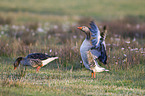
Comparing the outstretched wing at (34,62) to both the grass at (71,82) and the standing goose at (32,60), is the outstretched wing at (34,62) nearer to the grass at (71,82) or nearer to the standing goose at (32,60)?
the standing goose at (32,60)

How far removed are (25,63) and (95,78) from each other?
2390 mm

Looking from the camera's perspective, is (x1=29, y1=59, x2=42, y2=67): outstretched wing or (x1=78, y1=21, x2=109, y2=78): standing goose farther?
(x1=29, y1=59, x2=42, y2=67): outstretched wing

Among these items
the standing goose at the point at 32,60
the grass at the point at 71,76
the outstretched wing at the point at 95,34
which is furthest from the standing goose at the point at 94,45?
the standing goose at the point at 32,60

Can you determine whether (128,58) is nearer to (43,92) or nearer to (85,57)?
(85,57)

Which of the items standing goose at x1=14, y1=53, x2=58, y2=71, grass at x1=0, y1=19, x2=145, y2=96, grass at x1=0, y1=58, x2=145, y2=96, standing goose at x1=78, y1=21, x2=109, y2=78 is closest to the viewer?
grass at x1=0, y1=58, x2=145, y2=96

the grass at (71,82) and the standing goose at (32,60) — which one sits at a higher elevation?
the standing goose at (32,60)

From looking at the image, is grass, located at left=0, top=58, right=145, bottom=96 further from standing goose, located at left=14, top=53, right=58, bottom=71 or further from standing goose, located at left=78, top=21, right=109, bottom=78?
standing goose, located at left=78, top=21, right=109, bottom=78

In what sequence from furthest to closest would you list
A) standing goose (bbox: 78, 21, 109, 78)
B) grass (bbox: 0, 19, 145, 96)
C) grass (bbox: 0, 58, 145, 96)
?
standing goose (bbox: 78, 21, 109, 78)
grass (bbox: 0, 19, 145, 96)
grass (bbox: 0, 58, 145, 96)

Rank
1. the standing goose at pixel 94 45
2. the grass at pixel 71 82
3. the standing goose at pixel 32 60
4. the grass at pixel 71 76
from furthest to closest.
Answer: the standing goose at pixel 32 60
the standing goose at pixel 94 45
the grass at pixel 71 76
the grass at pixel 71 82

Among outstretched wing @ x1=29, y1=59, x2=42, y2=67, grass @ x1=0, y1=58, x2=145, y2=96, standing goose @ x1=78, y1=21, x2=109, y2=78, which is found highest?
standing goose @ x1=78, y1=21, x2=109, y2=78

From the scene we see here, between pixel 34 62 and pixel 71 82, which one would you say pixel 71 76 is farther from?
pixel 34 62

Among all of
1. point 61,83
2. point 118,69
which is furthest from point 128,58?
point 61,83

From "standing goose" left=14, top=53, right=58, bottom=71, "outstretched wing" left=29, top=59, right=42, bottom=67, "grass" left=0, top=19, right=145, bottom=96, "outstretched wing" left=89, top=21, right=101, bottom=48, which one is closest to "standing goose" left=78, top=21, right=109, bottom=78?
"outstretched wing" left=89, top=21, right=101, bottom=48

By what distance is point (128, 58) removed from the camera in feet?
31.9
